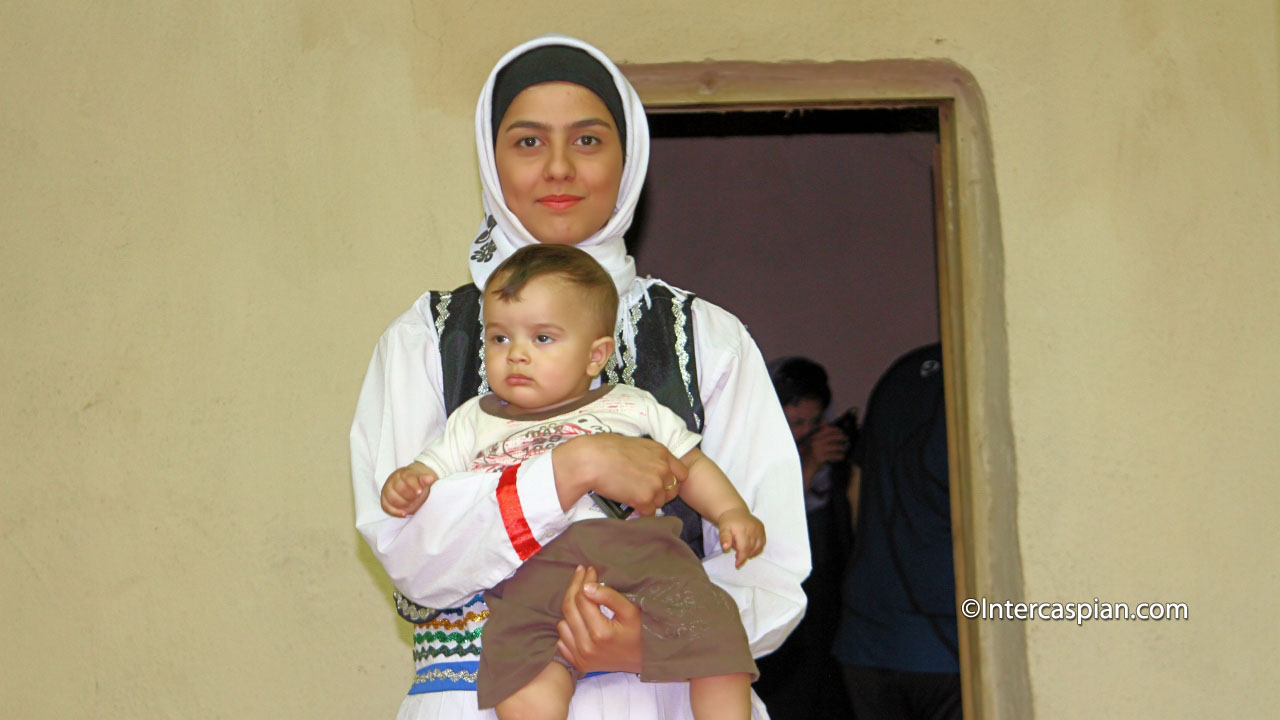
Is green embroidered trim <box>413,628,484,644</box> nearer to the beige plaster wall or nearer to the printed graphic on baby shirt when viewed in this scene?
the printed graphic on baby shirt

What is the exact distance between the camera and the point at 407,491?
1.79 metres

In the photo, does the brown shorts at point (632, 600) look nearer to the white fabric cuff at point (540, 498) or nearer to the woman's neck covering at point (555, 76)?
the white fabric cuff at point (540, 498)

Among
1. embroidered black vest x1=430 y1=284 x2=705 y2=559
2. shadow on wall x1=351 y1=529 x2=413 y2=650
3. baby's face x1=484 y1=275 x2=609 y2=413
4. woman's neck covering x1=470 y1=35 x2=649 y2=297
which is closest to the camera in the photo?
baby's face x1=484 y1=275 x2=609 y2=413

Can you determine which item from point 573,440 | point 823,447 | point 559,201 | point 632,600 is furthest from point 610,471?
point 823,447

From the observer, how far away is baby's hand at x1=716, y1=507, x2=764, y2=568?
1.82m

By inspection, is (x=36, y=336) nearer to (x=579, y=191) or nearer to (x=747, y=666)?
(x=579, y=191)

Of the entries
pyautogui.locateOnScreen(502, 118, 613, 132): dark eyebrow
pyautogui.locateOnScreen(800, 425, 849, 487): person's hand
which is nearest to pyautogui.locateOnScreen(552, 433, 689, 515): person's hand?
pyautogui.locateOnScreen(502, 118, 613, 132): dark eyebrow

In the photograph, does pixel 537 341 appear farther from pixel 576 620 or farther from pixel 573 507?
pixel 576 620

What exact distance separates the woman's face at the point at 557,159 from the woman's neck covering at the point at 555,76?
14 mm

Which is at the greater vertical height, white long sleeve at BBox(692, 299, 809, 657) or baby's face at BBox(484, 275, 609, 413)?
baby's face at BBox(484, 275, 609, 413)

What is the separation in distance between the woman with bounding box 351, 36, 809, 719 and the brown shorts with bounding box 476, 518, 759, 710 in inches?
1.3

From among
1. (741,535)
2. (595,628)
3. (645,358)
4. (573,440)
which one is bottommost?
(595,628)

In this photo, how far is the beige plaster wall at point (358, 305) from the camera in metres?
3.23

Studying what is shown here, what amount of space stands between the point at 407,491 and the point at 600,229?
2.00 feet
